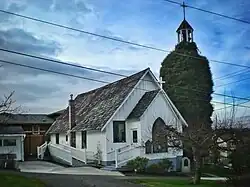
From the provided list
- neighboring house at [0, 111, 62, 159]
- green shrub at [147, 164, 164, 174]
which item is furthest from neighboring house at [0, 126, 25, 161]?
green shrub at [147, 164, 164, 174]

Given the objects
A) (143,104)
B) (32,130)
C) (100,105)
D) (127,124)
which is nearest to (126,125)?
(127,124)

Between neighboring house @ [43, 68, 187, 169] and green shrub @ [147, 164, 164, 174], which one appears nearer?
green shrub @ [147, 164, 164, 174]

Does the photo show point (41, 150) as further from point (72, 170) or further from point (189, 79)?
point (189, 79)

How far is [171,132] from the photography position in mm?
22344

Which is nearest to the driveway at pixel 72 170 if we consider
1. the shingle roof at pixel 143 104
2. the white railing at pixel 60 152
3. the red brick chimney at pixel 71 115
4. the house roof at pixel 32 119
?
the white railing at pixel 60 152

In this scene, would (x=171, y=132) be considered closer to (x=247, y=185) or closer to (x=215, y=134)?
(x=215, y=134)

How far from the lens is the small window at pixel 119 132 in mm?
31266

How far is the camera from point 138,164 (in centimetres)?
2808

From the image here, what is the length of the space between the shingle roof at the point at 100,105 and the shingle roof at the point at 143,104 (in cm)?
130

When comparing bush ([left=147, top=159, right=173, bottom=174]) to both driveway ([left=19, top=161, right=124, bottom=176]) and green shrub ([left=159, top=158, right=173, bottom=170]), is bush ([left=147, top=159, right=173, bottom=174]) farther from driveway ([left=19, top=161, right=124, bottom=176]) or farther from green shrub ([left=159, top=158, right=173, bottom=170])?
driveway ([left=19, top=161, right=124, bottom=176])

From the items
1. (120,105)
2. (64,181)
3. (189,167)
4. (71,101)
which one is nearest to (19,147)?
(71,101)

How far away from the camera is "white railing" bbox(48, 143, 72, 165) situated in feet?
113

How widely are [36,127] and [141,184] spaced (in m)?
29.6

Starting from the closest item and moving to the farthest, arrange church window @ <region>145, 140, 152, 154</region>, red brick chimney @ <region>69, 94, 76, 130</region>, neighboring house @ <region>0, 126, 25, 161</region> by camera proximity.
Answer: church window @ <region>145, 140, 152, 154</region>
red brick chimney @ <region>69, 94, 76, 130</region>
neighboring house @ <region>0, 126, 25, 161</region>
